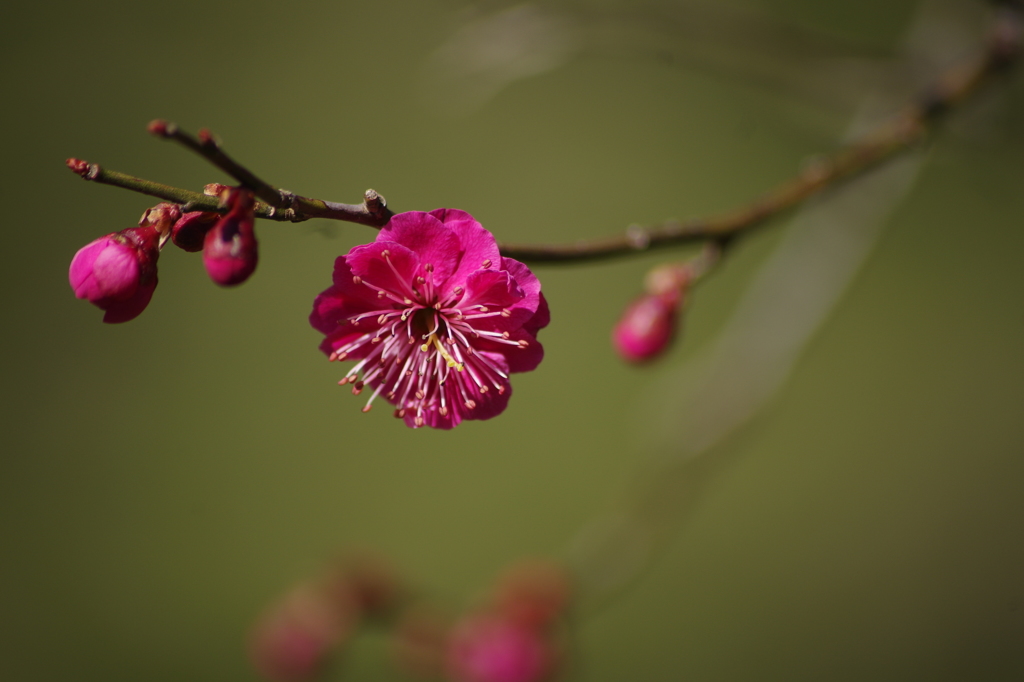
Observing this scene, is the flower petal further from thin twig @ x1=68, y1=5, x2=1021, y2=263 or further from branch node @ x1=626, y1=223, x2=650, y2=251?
branch node @ x1=626, y1=223, x2=650, y2=251

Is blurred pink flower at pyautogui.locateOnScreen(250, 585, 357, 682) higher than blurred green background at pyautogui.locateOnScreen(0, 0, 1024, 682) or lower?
lower

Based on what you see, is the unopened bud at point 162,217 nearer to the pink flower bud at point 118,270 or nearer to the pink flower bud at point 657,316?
the pink flower bud at point 118,270

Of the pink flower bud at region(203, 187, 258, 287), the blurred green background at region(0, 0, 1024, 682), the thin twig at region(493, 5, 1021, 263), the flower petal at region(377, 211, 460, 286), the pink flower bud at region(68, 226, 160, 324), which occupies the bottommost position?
the pink flower bud at region(203, 187, 258, 287)

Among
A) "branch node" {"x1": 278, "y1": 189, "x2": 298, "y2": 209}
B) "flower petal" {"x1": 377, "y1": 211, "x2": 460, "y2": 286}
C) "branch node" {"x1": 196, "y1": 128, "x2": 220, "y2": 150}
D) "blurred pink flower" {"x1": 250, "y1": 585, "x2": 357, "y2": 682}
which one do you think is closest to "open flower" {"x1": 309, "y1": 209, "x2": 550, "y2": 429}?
"flower petal" {"x1": 377, "y1": 211, "x2": 460, "y2": 286}

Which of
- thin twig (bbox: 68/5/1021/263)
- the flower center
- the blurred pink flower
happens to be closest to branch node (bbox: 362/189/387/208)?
thin twig (bbox: 68/5/1021/263)

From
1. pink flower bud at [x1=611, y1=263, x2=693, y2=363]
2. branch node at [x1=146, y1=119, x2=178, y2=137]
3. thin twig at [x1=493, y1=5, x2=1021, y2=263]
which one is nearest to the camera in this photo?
branch node at [x1=146, y1=119, x2=178, y2=137]

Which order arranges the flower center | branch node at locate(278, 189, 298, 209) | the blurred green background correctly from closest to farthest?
branch node at locate(278, 189, 298, 209)
the flower center
the blurred green background

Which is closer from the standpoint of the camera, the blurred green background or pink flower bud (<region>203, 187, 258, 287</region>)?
pink flower bud (<region>203, 187, 258, 287</region>)

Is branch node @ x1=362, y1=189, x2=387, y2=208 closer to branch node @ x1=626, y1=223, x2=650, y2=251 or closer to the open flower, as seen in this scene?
the open flower

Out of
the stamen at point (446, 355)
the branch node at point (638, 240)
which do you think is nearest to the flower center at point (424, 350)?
the stamen at point (446, 355)
